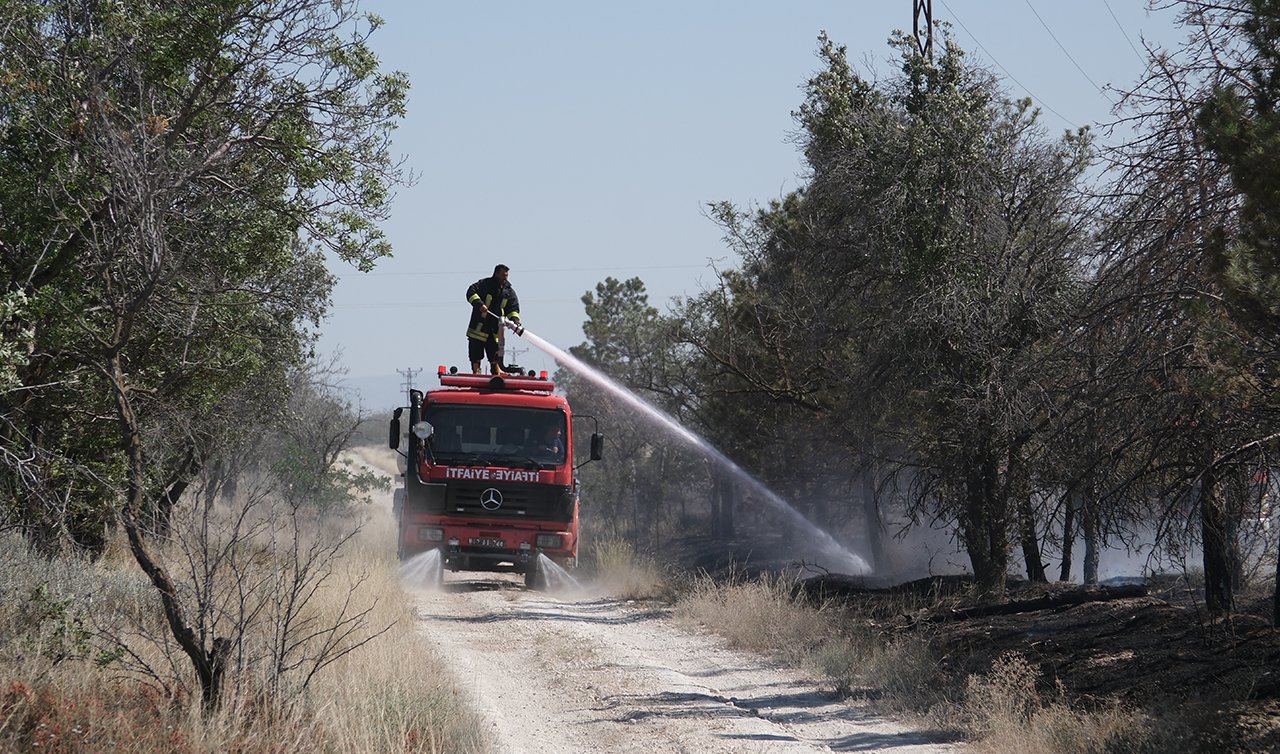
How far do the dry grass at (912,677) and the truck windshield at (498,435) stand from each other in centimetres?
337

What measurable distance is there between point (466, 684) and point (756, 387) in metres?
9.27

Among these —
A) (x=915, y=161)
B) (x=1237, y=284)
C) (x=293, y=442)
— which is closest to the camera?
(x=1237, y=284)

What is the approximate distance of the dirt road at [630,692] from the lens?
8.66 meters

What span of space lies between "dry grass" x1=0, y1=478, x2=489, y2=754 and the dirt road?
0.67 m

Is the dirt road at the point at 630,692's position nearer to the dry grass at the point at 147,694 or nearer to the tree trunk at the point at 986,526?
the dry grass at the point at 147,694

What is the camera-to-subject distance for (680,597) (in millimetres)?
17547

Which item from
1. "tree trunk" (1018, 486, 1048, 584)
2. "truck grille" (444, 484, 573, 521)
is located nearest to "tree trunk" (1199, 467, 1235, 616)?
"tree trunk" (1018, 486, 1048, 584)

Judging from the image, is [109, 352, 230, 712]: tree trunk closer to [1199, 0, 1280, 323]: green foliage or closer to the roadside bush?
the roadside bush

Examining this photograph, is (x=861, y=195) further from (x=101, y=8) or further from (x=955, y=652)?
(x=101, y=8)

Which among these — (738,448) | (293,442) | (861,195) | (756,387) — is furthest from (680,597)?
(293,442)

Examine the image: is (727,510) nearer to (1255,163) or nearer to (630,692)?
(630,692)

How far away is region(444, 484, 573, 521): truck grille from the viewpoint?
18328 millimetres

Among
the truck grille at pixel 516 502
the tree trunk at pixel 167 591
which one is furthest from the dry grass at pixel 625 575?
the tree trunk at pixel 167 591

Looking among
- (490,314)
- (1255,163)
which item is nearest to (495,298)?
(490,314)
